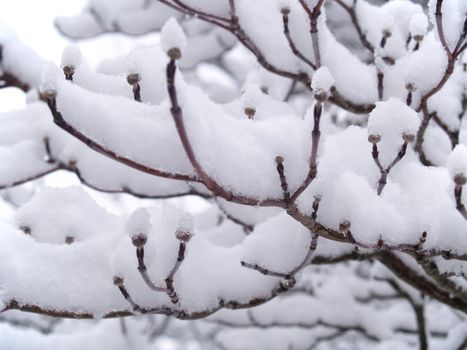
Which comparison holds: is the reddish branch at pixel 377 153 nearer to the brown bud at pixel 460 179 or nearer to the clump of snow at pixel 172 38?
the brown bud at pixel 460 179

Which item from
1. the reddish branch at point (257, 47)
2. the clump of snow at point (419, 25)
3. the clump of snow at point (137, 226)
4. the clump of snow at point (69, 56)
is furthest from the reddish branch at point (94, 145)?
the clump of snow at point (419, 25)

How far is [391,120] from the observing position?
1148 millimetres

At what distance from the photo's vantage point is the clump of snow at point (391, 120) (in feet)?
3.70

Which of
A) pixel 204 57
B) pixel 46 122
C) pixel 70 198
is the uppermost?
pixel 204 57

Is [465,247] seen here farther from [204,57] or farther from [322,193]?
[204,57]

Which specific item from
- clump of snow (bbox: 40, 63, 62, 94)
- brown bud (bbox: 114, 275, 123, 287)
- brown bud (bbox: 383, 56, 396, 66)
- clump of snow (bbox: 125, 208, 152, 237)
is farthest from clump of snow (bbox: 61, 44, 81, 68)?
brown bud (bbox: 383, 56, 396, 66)

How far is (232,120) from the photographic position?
1178 mm

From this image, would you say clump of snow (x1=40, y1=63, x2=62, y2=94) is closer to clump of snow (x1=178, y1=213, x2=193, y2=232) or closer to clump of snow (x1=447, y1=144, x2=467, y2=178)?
clump of snow (x1=178, y1=213, x2=193, y2=232)

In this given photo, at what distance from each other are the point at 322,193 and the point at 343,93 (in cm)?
81

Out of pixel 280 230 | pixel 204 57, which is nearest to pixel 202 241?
pixel 280 230

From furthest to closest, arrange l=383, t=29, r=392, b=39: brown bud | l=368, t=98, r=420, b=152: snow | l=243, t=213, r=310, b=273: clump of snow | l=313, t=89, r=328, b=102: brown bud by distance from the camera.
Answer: l=383, t=29, r=392, b=39: brown bud → l=243, t=213, r=310, b=273: clump of snow → l=368, t=98, r=420, b=152: snow → l=313, t=89, r=328, b=102: brown bud

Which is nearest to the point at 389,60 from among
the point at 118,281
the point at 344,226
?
the point at 344,226

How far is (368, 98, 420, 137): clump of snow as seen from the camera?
1.13 metres

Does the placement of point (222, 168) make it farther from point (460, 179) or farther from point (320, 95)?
point (460, 179)
